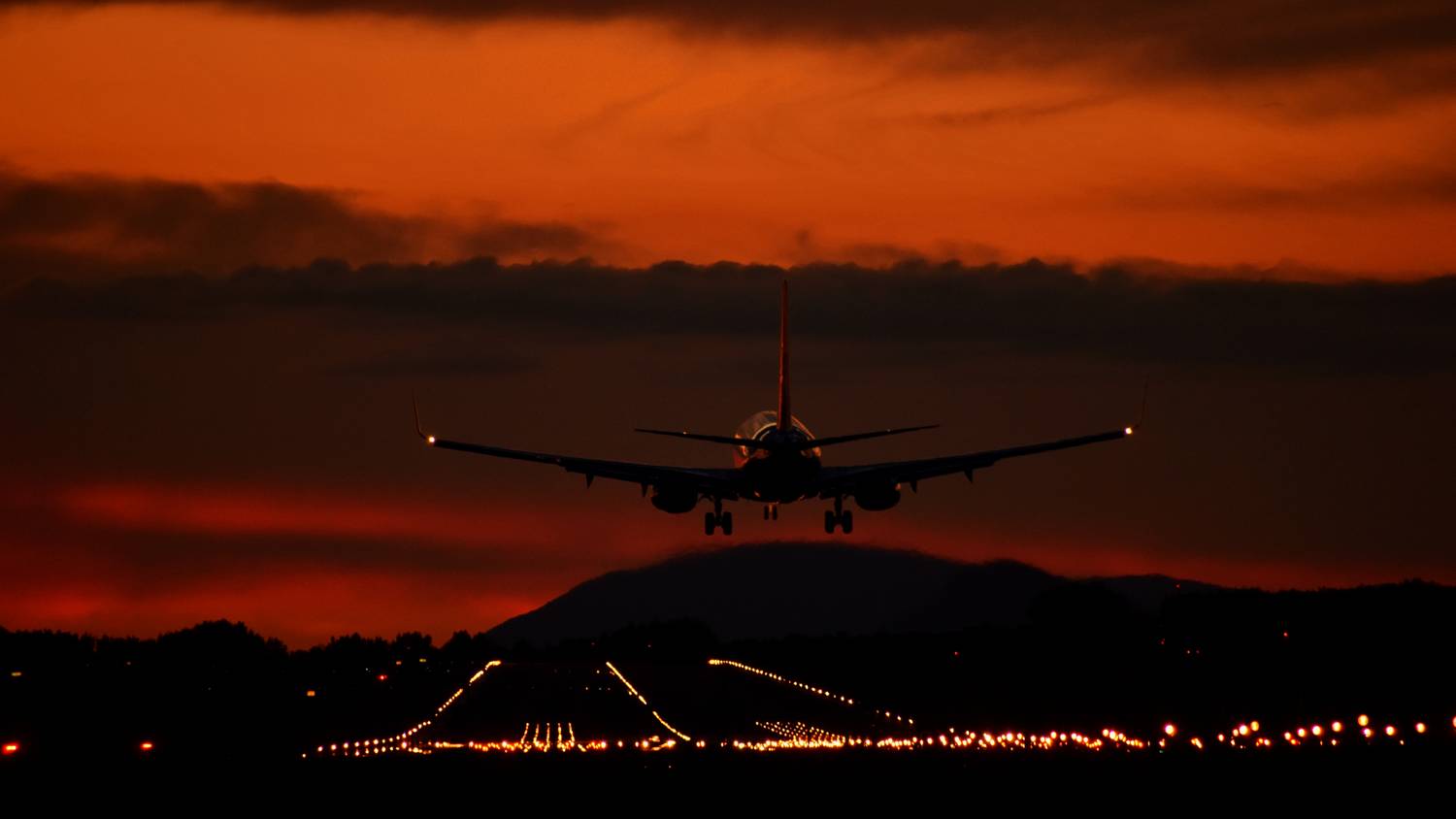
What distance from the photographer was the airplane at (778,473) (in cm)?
9675

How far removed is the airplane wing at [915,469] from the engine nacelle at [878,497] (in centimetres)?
29

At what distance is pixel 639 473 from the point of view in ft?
335

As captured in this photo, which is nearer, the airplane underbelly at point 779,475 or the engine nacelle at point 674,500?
the airplane underbelly at point 779,475

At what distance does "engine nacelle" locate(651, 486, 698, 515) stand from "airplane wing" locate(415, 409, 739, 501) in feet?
1.04

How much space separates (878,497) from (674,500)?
9367 millimetres

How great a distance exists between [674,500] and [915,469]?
1143 centimetres

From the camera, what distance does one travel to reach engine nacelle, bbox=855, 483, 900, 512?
101m

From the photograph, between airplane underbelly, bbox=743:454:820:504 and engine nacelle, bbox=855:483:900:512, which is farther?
engine nacelle, bbox=855:483:900:512

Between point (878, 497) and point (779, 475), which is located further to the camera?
point (878, 497)

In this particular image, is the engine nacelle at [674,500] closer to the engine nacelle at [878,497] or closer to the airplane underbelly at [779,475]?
the airplane underbelly at [779,475]

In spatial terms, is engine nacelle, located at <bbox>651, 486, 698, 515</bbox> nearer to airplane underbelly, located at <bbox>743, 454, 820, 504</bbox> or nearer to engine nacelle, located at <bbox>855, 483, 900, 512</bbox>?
airplane underbelly, located at <bbox>743, 454, 820, 504</bbox>

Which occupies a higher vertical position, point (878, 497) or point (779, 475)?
point (779, 475)

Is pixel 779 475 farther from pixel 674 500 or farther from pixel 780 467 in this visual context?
pixel 674 500

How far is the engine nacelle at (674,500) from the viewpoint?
102 meters
